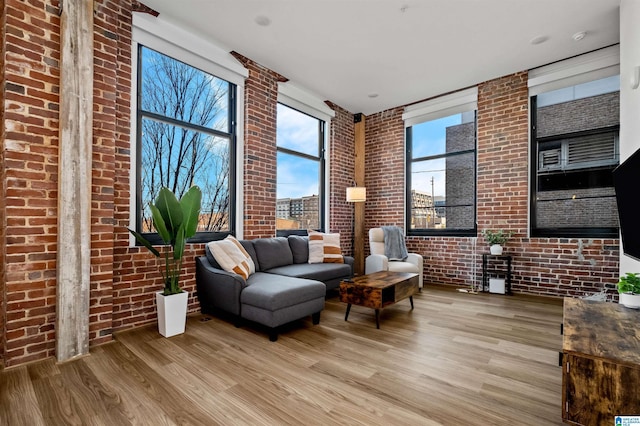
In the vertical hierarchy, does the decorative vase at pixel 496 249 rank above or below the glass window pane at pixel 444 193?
below

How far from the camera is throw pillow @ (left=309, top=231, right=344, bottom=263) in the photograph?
4418 mm

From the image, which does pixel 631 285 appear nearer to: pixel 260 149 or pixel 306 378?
pixel 306 378

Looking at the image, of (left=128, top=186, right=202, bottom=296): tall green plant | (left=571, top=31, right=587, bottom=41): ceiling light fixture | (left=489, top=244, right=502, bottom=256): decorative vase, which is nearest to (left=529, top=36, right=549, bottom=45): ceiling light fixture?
(left=571, top=31, right=587, bottom=41): ceiling light fixture

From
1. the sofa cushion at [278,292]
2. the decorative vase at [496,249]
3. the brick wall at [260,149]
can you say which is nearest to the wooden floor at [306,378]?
the sofa cushion at [278,292]

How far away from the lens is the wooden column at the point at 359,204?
233 inches

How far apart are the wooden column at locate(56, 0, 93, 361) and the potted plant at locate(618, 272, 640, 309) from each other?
384 centimetres

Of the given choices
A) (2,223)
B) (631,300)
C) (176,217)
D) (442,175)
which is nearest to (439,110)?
(442,175)

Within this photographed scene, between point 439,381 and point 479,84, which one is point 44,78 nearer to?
point 439,381

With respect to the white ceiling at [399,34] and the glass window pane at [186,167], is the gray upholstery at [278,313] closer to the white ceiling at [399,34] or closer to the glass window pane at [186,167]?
the glass window pane at [186,167]

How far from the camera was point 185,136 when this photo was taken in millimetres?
3596

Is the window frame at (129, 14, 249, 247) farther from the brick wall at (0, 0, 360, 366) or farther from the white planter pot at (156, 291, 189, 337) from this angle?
the white planter pot at (156, 291, 189, 337)

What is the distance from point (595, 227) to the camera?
154 inches

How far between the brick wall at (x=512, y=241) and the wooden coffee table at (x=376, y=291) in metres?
1.88

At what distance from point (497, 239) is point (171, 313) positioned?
431 cm
